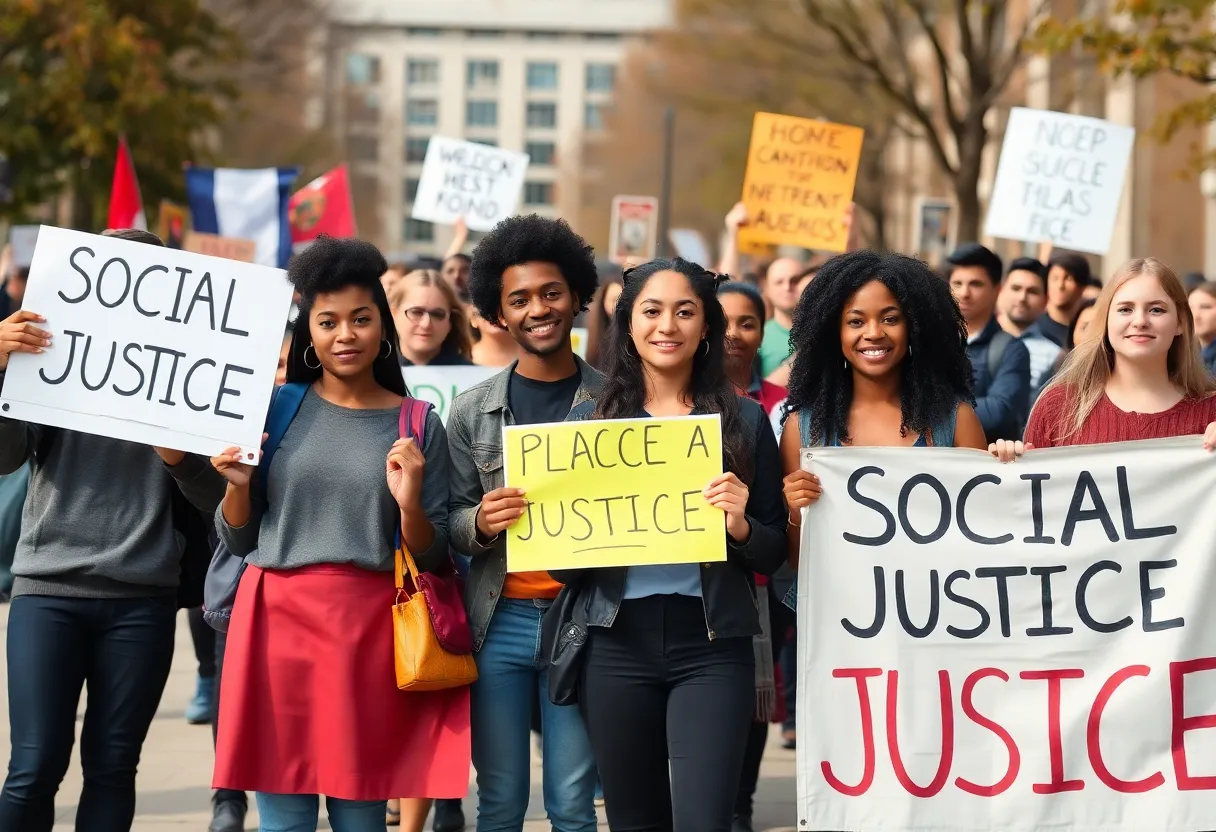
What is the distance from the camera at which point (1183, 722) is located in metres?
4.58

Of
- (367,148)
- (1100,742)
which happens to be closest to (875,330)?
(1100,742)

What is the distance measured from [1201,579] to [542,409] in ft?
5.69

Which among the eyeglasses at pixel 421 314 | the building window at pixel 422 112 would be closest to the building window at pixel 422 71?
the building window at pixel 422 112

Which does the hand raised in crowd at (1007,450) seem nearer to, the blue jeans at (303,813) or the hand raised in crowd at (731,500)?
the hand raised in crowd at (731,500)

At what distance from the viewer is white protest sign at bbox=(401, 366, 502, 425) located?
7.11m

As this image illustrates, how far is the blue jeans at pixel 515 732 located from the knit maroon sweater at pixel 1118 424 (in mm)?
1460

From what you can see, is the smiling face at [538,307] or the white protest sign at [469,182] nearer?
the smiling face at [538,307]

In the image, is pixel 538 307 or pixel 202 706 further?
pixel 202 706

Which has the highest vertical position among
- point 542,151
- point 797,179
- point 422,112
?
point 422,112

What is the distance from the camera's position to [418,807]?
19.3ft

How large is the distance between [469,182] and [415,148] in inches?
5232

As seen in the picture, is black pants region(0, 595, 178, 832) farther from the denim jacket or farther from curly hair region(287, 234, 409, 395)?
the denim jacket

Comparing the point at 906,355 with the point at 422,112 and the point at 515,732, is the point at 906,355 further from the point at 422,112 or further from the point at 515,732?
the point at 422,112

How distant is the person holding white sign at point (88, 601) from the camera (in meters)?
4.82
